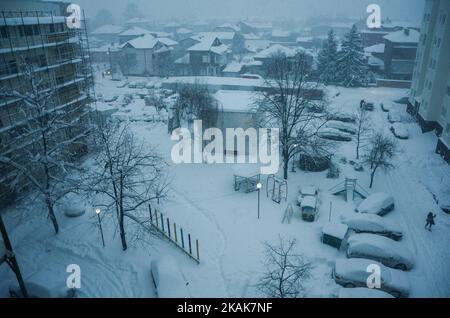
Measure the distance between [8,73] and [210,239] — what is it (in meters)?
16.0

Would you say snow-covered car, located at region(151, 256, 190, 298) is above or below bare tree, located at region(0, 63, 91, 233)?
below

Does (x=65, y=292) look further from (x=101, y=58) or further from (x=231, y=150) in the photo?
(x=101, y=58)

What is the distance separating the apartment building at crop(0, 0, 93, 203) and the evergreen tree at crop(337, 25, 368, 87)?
124 feet

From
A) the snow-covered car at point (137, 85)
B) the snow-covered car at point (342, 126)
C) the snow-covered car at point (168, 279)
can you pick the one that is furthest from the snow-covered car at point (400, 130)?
the snow-covered car at point (137, 85)

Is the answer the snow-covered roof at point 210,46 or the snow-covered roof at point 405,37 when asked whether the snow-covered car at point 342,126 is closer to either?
the snow-covered roof at point 405,37

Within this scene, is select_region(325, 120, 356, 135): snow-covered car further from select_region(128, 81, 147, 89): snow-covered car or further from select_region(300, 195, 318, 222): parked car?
select_region(128, 81, 147, 89): snow-covered car

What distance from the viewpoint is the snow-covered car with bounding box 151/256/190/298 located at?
12203mm

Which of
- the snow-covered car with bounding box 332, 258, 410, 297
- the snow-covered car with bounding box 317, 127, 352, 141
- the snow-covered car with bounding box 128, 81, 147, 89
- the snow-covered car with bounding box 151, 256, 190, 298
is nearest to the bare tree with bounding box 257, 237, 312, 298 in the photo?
the snow-covered car with bounding box 332, 258, 410, 297

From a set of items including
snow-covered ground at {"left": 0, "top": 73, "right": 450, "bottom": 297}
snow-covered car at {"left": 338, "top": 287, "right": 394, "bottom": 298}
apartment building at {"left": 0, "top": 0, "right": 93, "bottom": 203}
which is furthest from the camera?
apartment building at {"left": 0, "top": 0, "right": 93, "bottom": 203}

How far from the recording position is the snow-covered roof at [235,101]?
25703 millimetres

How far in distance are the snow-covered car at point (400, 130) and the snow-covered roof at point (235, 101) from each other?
13706 millimetres

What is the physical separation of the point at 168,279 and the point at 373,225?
1068 cm

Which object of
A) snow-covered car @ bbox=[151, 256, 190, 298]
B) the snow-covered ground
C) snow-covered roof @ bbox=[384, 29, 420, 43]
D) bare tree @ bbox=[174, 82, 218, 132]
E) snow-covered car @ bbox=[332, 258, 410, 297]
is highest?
snow-covered roof @ bbox=[384, 29, 420, 43]

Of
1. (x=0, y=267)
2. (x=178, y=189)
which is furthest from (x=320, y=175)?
(x=0, y=267)
